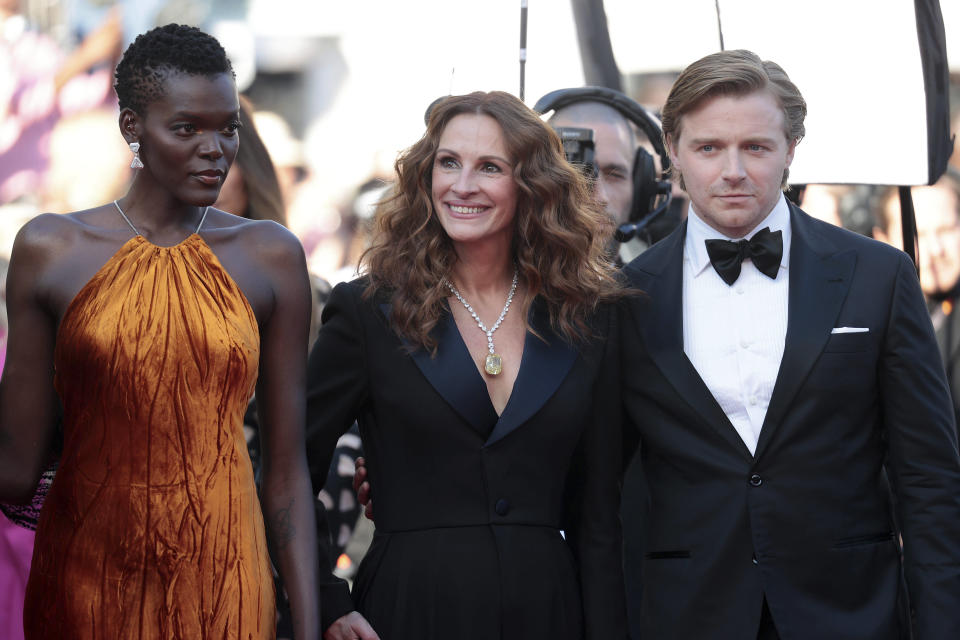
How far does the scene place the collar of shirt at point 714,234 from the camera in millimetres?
3059

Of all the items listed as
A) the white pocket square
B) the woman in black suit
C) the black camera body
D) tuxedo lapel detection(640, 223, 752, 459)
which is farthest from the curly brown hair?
the black camera body

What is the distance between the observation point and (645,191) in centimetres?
429

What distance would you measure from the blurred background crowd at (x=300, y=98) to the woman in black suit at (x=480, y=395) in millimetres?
2171

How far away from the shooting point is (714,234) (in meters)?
3.08

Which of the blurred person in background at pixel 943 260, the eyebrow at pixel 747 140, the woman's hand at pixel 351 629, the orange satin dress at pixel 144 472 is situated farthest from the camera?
the blurred person in background at pixel 943 260

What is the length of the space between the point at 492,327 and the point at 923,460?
3.46 feet

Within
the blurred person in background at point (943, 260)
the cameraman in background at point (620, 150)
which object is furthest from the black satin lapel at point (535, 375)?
the blurred person in background at point (943, 260)

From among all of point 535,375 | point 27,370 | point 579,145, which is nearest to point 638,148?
point 579,145

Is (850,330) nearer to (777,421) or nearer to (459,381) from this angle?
(777,421)

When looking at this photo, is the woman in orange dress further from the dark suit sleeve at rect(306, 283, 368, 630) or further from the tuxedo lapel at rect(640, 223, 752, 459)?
the tuxedo lapel at rect(640, 223, 752, 459)

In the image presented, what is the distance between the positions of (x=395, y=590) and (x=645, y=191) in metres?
1.96

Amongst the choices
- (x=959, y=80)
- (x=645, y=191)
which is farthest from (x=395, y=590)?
(x=959, y=80)

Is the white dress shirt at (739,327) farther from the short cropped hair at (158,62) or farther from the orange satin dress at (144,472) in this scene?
the short cropped hair at (158,62)

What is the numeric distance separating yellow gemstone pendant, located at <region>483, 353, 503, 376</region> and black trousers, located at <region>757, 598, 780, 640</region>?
0.81m
